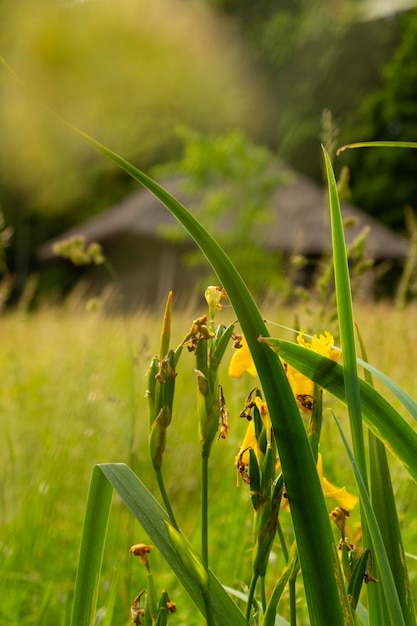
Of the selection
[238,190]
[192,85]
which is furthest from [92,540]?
[192,85]

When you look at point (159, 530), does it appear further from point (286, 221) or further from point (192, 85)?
point (192, 85)

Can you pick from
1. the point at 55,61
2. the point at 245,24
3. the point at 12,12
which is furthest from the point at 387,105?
the point at 12,12

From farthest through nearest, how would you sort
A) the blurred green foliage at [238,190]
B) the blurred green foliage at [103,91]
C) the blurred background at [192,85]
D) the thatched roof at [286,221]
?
the blurred green foliage at [103,91], the blurred background at [192,85], the thatched roof at [286,221], the blurred green foliage at [238,190]

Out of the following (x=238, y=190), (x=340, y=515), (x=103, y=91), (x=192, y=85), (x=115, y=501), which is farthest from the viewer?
(x=103, y=91)

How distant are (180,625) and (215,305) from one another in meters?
0.77

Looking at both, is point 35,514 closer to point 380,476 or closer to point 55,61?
point 380,476

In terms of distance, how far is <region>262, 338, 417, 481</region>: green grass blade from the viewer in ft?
1.57

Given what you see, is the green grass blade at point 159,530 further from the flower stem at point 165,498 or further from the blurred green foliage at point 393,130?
the blurred green foliage at point 393,130

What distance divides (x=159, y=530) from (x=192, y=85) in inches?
692

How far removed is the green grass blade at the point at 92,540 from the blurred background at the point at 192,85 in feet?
44.3

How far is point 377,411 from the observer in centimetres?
50

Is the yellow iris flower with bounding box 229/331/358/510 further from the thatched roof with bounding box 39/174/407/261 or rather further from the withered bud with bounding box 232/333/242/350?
the thatched roof with bounding box 39/174/407/261

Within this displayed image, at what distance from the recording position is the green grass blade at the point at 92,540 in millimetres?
499

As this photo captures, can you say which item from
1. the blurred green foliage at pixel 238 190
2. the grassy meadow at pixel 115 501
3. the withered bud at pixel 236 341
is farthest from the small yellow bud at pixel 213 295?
the blurred green foliage at pixel 238 190
